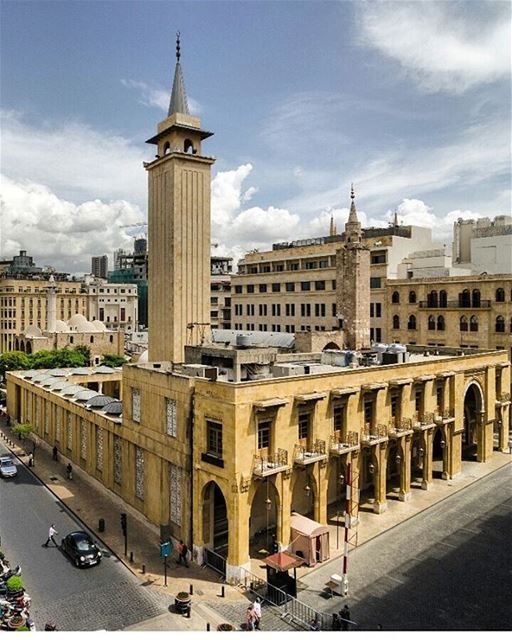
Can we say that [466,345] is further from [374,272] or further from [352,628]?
[352,628]

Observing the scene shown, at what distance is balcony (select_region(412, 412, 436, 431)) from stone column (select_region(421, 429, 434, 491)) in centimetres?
51

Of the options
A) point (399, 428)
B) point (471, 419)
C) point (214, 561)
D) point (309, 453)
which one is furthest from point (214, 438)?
point (471, 419)

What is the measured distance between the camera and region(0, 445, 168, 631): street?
80.2 feet

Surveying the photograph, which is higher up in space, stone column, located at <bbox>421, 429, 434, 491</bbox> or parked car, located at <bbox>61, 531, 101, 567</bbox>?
stone column, located at <bbox>421, 429, 434, 491</bbox>

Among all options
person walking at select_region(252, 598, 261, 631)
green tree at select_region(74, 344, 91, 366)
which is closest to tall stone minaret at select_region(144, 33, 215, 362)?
person walking at select_region(252, 598, 261, 631)

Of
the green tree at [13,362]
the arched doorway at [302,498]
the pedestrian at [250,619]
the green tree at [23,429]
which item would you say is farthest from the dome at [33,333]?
the pedestrian at [250,619]

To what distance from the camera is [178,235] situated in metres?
45.1

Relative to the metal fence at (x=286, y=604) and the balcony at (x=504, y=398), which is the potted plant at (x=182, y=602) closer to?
the metal fence at (x=286, y=604)

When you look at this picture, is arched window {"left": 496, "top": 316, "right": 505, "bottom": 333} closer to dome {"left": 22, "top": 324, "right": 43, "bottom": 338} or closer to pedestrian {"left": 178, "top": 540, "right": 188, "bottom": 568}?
pedestrian {"left": 178, "top": 540, "right": 188, "bottom": 568}

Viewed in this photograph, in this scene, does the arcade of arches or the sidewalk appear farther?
the arcade of arches

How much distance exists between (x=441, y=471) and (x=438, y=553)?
15.0 meters

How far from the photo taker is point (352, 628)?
23.4 meters

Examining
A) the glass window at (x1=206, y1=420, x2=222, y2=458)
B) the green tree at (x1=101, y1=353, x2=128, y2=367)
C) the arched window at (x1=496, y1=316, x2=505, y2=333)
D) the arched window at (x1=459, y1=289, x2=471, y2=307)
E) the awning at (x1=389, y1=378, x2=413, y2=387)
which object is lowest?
the green tree at (x1=101, y1=353, x2=128, y2=367)

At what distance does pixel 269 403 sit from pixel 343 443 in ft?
25.0
